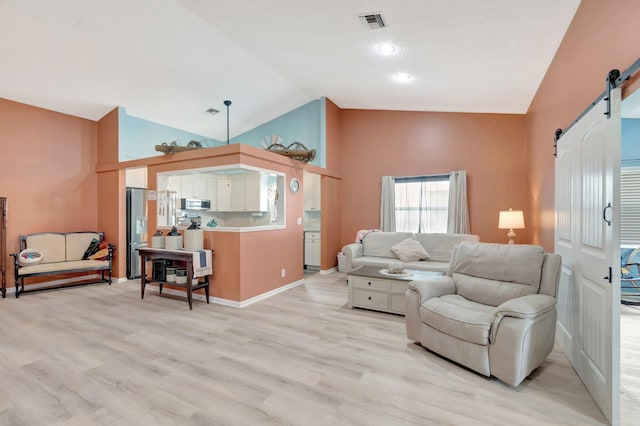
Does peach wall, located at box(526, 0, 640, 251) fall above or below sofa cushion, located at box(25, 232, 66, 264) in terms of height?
above

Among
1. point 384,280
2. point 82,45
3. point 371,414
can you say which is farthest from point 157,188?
point 371,414

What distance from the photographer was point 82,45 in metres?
3.92

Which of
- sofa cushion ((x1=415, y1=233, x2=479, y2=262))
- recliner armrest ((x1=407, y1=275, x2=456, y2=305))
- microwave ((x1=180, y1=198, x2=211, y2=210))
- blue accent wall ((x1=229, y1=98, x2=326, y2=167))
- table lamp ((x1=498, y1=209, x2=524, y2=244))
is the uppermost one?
blue accent wall ((x1=229, y1=98, x2=326, y2=167))

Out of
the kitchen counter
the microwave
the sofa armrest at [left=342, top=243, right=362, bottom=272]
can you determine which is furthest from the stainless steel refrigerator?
the sofa armrest at [left=342, top=243, right=362, bottom=272]

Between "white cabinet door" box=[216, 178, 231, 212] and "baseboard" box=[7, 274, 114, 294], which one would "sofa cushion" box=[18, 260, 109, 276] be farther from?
"white cabinet door" box=[216, 178, 231, 212]

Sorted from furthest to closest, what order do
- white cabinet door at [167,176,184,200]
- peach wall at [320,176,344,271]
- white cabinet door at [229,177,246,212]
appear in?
1. white cabinet door at [229,177,246,212]
2. peach wall at [320,176,344,271]
3. white cabinet door at [167,176,184,200]

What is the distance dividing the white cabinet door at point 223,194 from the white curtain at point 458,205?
4.70 meters

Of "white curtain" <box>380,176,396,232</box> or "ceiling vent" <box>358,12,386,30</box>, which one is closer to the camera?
"ceiling vent" <box>358,12,386,30</box>

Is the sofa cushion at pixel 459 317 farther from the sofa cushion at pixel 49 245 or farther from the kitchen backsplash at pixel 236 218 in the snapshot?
the sofa cushion at pixel 49 245

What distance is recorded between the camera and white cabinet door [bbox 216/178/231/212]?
705 cm

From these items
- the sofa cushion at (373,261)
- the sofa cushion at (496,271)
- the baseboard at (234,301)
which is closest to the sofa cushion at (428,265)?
the sofa cushion at (373,261)

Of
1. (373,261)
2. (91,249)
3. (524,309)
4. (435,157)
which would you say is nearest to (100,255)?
(91,249)

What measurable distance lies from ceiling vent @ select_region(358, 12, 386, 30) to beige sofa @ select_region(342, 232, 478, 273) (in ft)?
10.7

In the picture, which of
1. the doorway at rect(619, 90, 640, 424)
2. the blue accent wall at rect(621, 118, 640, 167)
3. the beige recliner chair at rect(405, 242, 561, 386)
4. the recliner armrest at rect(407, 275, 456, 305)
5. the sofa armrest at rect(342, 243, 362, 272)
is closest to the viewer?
the beige recliner chair at rect(405, 242, 561, 386)
